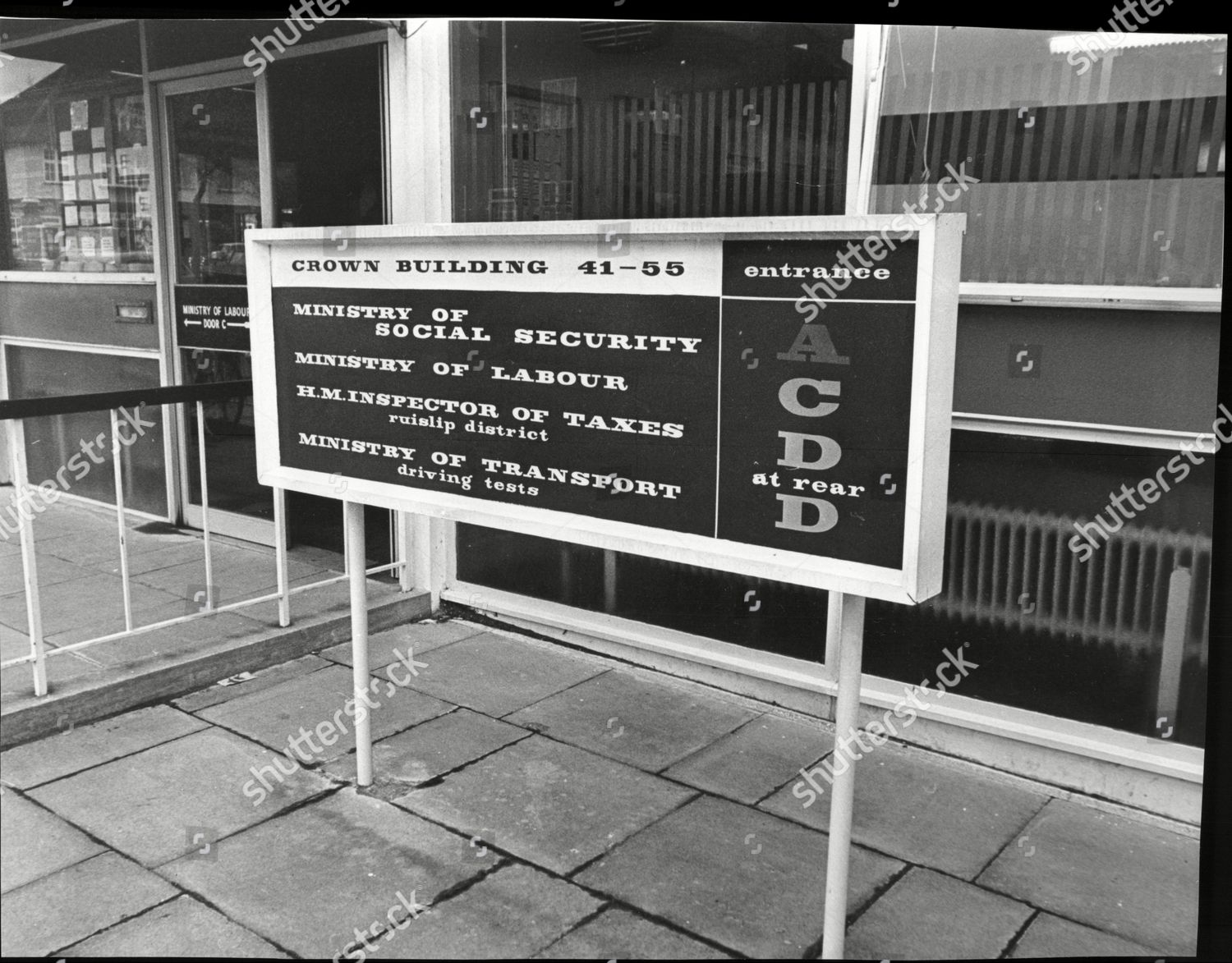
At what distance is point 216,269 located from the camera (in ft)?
20.7

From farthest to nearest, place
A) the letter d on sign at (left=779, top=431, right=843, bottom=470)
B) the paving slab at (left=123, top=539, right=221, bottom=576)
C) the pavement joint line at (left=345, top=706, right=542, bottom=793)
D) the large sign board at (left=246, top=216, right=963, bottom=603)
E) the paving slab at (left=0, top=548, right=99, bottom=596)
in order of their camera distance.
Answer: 1. the paving slab at (left=123, top=539, right=221, bottom=576)
2. the paving slab at (left=0, top=548, right=99, bottom=596)
3. the pavement joint line at (left=345, top=706, right=542, bottom=793)
4. the letter d on sign at (left=779, top=431, right=843, bottom=470)
5. the large sign board at (left=246, top=216, right=963, bottom=603)

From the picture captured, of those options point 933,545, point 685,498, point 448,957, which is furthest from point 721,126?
point 448,957

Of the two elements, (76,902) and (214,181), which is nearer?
(76,902)

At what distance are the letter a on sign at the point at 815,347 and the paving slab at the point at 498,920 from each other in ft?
5.49

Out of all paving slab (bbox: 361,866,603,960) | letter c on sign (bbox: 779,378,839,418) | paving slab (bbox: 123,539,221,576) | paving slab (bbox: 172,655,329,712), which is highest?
letter c on sign (bbox: 779,378,839,418)

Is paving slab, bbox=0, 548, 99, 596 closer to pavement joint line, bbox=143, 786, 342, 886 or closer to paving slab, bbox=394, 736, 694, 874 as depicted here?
pavement joint line, bbox=143, 786, 342, 886

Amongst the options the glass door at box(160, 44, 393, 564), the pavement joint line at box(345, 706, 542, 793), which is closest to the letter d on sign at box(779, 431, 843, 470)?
the pavement joint line at box(345, 706, 542, 793)

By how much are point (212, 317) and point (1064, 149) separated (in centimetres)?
471

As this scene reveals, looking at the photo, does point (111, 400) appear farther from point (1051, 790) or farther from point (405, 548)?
point (1051, 790)

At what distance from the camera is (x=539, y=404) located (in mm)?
3197

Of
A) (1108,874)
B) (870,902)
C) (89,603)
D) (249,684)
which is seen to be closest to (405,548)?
(249,684)

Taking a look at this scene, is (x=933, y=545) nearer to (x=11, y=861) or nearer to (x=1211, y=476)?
(x=1211, y=476)

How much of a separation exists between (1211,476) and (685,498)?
1787mm

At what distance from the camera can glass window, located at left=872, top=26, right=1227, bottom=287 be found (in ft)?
11.0
